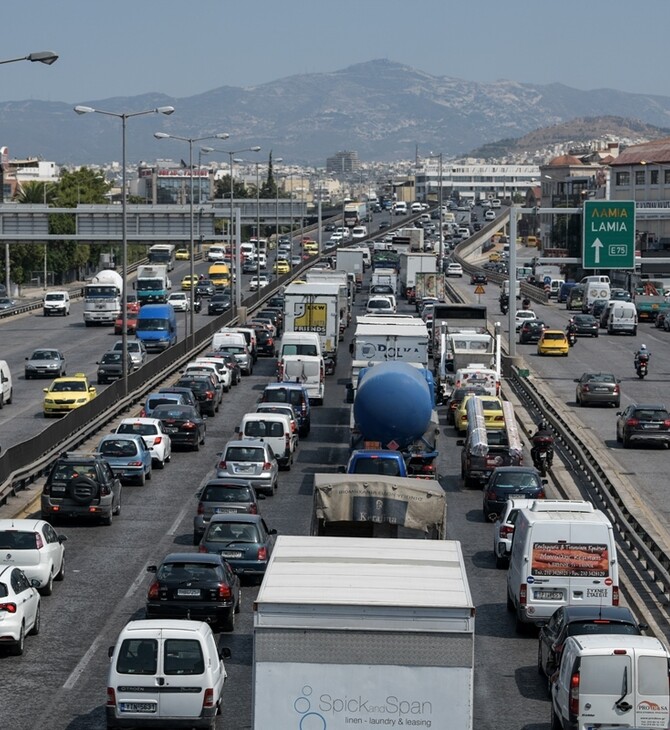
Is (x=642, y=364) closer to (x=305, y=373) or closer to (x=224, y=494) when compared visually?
(x=305, y=373)

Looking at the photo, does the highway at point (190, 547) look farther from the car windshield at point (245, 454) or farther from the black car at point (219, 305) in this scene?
the black car at point (219, 305)

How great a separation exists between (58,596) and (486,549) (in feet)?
30.2

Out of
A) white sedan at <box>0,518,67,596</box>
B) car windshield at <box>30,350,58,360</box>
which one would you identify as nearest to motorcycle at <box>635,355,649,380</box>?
car windshield at <box>30,350,58,360</box>

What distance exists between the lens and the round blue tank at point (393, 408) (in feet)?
127

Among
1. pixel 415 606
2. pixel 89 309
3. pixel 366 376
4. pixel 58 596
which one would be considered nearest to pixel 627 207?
pixel 366 376

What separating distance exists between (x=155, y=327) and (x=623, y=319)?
90.3 ft

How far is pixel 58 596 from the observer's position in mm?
28344

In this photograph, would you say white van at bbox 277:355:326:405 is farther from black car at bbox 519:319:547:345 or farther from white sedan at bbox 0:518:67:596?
white sedan at bbox 0:518:67:596

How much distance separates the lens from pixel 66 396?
180 feet

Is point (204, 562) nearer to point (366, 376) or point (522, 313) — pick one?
point (366, 376)

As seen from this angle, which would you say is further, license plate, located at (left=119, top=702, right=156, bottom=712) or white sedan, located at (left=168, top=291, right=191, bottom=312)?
white sedan, located at (left=168, top=291, right=191, bottom=312)

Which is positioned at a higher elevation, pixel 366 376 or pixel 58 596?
pixel 366 376

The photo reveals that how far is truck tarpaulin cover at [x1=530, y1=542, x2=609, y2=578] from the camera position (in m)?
25.4

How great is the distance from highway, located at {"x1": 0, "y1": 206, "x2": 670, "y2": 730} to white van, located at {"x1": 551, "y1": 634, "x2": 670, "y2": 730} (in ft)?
6.82
